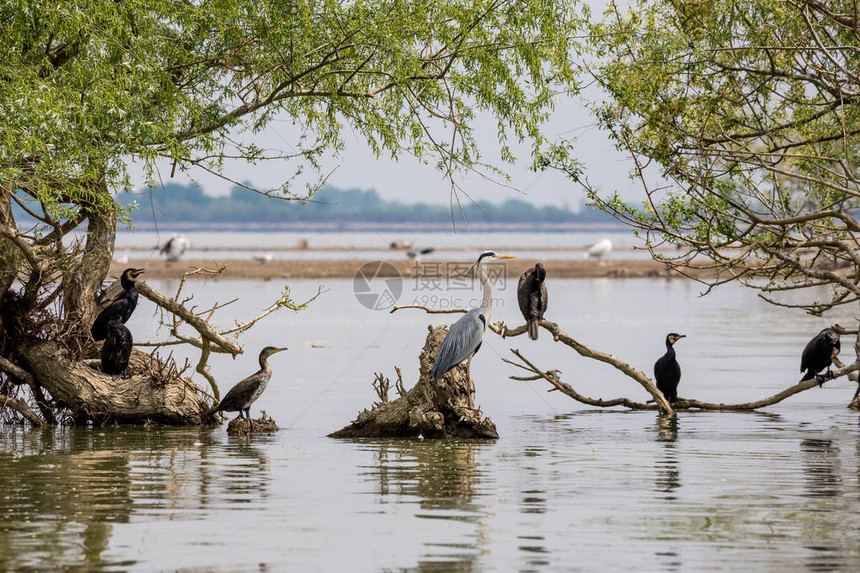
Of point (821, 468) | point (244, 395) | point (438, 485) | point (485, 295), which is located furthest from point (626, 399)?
point (438, 485)

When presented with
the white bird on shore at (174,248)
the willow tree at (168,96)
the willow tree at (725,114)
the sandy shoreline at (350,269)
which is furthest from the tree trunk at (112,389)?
the white bird on shore at (174,248)

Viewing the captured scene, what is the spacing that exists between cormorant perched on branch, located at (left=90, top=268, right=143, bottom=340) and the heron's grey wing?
396cm

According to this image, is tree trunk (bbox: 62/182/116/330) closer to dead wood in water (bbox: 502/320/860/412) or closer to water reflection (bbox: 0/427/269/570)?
water reflection (bbox: 0/427/269/570)

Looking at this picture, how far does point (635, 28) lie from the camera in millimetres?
13023

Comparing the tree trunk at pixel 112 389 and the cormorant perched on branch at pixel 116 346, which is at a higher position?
the cormorant perched on branch at pixel 116 346

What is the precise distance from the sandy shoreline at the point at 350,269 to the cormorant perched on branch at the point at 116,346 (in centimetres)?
3486

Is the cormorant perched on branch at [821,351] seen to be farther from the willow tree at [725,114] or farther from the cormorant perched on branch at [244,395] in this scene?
the cormorant perched on branch at [244,395]

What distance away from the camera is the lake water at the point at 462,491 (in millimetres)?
7379

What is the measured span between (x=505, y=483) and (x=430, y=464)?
48.5 inches

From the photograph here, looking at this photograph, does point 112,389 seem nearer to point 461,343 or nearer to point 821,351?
point 461,343

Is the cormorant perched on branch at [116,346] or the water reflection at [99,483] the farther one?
the cormorant perched on branch at [116,346]

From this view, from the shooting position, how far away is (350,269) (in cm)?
5866

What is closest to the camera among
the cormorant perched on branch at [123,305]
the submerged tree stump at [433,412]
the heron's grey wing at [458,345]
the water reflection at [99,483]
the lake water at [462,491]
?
the lake water at [462,491]

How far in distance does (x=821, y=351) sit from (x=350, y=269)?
148 ft
